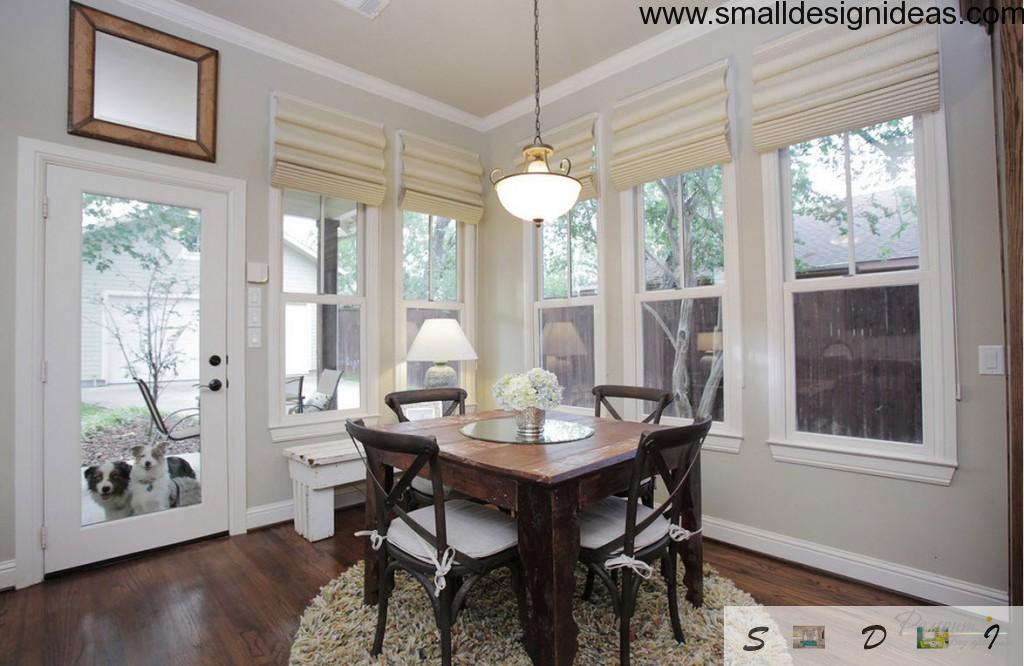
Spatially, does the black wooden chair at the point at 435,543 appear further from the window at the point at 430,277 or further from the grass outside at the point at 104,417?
the window at the point at 430,277

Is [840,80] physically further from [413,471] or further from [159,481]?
[159,481]

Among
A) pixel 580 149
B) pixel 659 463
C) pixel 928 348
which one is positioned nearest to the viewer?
pixel 659 463

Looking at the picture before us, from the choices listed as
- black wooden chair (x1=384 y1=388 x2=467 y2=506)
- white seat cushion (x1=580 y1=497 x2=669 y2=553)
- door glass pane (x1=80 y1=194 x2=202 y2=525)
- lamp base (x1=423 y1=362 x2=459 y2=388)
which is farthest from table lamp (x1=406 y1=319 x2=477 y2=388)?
A: white seat cushion (x1=580 y1=497 x2=669 y2=553)

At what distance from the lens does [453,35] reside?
302 cm

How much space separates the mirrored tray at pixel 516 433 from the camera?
201 cm

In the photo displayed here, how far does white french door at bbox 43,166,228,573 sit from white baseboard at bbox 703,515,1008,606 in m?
2.97

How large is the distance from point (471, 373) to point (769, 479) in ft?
7.75

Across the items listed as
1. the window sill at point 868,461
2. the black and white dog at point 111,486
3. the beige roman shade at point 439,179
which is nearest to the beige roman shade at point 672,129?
the beige roman shade at point 439,179

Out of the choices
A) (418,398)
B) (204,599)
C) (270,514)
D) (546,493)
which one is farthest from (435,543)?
(270,514)

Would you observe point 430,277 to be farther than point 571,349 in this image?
Yes

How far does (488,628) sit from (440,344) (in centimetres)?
185

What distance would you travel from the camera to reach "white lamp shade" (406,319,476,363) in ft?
11.0

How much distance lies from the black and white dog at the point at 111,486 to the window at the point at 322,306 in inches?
33.5

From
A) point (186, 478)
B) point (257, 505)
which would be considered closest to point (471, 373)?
point (257, 505)
